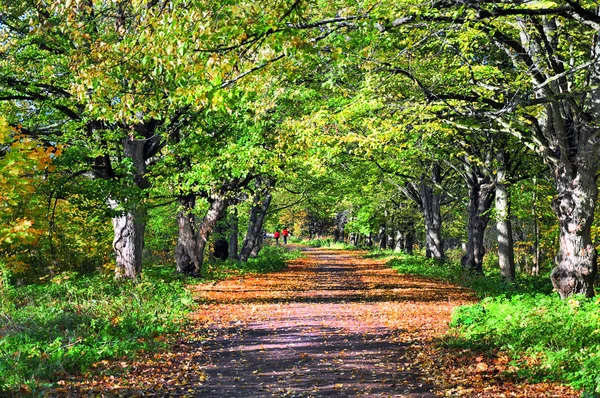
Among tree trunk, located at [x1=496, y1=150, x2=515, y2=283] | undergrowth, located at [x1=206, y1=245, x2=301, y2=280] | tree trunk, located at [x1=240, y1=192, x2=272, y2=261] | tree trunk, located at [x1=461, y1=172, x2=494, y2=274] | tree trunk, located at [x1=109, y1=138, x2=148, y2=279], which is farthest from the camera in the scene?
tree trunk, located at [x1=240, y1=192, x2=272, y2=261]

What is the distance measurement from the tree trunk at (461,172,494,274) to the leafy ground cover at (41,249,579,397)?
7944 millimetres

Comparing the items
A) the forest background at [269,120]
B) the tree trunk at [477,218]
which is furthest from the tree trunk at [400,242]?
the tree trunk at [477,218]

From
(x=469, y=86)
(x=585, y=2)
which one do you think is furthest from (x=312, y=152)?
(x=585, y=2)

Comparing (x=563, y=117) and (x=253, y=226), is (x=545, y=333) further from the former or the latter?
(x=253, y=226)

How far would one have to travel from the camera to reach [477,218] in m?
24.5

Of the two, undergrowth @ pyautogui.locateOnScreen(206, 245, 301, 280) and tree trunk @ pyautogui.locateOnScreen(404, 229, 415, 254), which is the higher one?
tree trunk @ pyautogui.locateOnScreen(404, 229, 415, 254)

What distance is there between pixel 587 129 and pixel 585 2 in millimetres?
3023

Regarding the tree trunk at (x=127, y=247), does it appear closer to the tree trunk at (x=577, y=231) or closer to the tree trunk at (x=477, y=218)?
the tree trunk at (x=577, y=231)

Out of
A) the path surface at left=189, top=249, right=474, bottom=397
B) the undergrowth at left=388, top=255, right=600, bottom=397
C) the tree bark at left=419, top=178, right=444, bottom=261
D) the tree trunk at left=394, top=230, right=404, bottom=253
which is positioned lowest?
the path surface at left=189, top=249, right=474, bottom=397

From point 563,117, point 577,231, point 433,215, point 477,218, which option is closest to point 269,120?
point 563,117

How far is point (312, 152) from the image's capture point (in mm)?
19500

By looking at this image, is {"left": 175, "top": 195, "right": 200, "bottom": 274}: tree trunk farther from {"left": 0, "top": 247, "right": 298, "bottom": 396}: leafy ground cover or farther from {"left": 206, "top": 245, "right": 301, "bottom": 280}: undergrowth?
{"left": 0, "top": 247, "right": 298, "bottom": 396}: leafy ground cover

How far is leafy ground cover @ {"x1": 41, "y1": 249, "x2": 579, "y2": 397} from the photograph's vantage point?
7422mm

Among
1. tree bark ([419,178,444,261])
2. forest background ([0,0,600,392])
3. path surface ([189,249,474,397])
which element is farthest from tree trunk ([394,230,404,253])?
path surface ([189,249,474,397])
